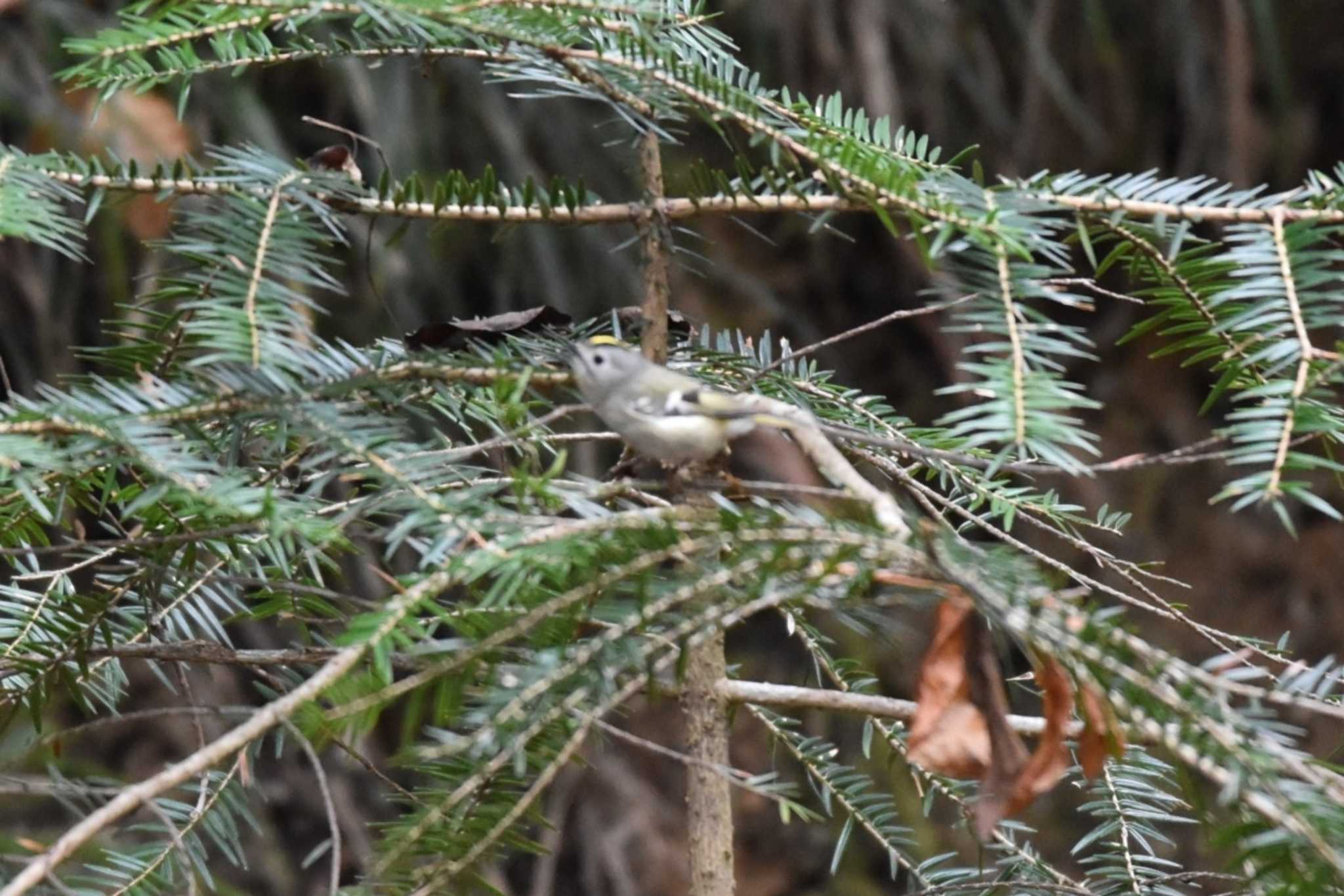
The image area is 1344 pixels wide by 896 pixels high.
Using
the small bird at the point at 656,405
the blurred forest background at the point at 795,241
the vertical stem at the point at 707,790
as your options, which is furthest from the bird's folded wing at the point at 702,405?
the blurred forest background at the point at 795,241

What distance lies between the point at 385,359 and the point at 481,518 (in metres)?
0.19

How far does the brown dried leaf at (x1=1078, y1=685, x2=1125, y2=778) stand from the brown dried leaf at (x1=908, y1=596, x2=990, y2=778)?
39mm

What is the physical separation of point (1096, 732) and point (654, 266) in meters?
0.30

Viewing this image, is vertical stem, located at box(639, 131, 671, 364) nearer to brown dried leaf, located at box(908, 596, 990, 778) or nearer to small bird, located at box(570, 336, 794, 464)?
small bird, located at box(570, 336, 794, 464)

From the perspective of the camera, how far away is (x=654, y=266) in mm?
609

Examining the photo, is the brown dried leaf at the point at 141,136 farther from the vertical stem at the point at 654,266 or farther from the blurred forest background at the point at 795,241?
the vertical stem at the point at 654,266

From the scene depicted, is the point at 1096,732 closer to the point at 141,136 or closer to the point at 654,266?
the point at 654,266

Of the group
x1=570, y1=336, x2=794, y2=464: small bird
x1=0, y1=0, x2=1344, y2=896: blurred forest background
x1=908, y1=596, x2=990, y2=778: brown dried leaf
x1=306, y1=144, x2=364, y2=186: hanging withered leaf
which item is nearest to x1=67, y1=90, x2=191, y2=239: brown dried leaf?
x1=0, y1=0, x2=1344, y2=896: blurred forest background

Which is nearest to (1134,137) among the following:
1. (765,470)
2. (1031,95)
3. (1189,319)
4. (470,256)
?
(1031,95)

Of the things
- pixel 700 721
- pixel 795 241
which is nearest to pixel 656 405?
pixel 700 721

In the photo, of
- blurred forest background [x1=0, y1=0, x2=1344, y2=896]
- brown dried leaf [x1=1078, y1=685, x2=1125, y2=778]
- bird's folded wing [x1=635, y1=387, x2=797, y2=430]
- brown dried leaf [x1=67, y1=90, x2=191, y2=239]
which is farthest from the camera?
blurred forest background [x1=0, y1=0, x2=1344, y2=896]

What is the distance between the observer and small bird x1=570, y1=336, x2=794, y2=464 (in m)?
0.60

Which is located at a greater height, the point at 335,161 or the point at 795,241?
the point at 795,241

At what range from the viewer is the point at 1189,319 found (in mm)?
622
